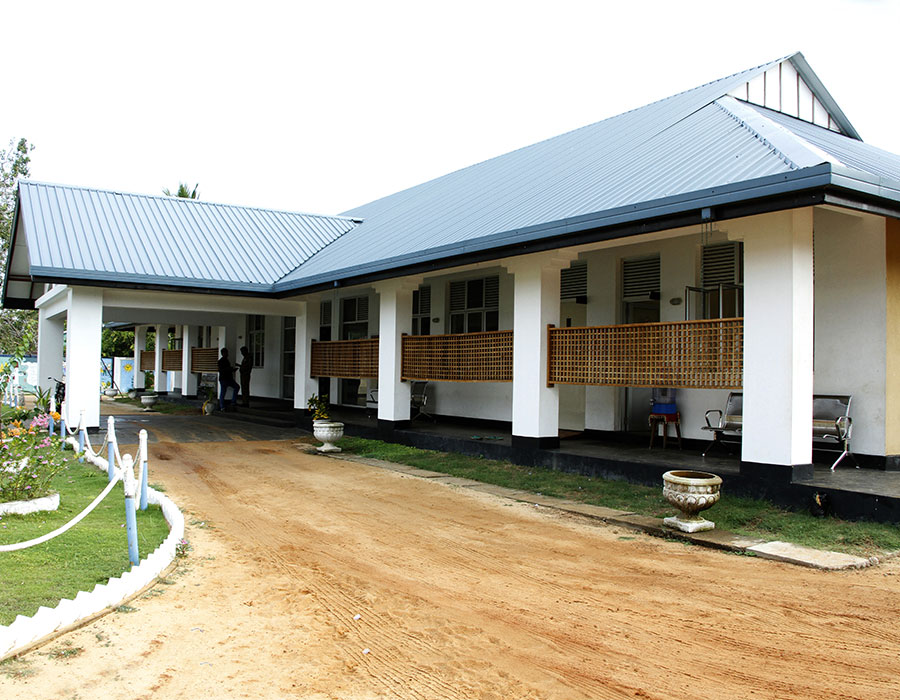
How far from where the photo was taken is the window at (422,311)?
55.0ft

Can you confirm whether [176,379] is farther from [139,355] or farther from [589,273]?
[589,273]

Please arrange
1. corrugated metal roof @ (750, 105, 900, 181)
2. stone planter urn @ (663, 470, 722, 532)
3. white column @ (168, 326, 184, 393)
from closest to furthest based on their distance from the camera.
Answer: stone planter urn @ (663, 470, 722, 532) < corrugated metal roof @ (750, 105, 900, 181) < white column @ (168, 326, 184, 393)

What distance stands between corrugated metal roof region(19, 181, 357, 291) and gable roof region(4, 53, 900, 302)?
4 cm

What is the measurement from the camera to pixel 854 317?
895cm

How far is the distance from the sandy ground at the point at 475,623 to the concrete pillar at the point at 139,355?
98.3ft

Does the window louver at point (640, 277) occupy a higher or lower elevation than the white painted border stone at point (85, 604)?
higher

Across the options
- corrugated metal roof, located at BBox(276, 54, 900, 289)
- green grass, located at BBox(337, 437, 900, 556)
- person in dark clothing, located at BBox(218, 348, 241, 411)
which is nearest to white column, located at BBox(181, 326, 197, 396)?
person in dark clothing, located at BBox(218, 348, 241, 411)

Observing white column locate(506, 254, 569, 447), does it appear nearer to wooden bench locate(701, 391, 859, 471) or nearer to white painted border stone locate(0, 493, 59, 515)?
wooden bench locate(701, 391, 859, 471)

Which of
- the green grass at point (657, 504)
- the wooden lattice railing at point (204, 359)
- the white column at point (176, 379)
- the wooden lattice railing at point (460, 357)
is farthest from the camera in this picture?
the white column at point (176, 379)

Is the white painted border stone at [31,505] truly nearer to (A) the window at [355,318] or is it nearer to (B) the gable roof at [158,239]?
(B) the gable roof at [158,239]

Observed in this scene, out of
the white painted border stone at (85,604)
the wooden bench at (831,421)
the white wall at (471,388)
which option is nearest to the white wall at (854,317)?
the wooden bench at (831,421)

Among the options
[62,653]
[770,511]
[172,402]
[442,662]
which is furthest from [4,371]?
[172,402]

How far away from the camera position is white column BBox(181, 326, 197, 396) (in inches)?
1075

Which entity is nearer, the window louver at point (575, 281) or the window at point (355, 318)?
the window louver at point (575, 281)
